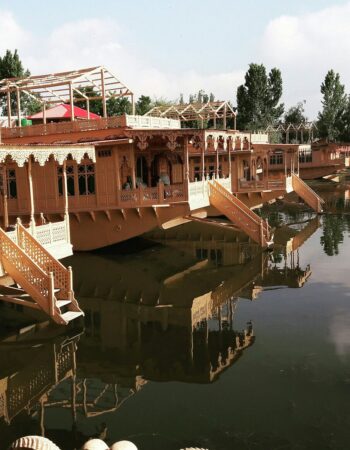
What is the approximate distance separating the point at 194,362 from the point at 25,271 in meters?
4.51

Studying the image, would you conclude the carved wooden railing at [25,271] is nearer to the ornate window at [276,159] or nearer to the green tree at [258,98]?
the ornate window at [276,159]

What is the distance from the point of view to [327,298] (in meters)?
14.4

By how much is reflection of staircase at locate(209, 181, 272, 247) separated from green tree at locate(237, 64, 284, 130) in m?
38.6

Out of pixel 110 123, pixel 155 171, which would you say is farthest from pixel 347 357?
pixel 155 171

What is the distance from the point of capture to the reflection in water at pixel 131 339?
892 cm

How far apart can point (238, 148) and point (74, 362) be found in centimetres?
2106

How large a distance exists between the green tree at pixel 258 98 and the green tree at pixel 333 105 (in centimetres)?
662

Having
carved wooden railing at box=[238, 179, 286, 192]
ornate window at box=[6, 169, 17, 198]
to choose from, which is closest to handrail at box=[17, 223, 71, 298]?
ornate window at box=[6, 169, 17, 198]

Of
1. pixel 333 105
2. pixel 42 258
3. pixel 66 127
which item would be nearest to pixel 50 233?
pixel 42 258

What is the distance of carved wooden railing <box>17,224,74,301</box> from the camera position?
12094mm

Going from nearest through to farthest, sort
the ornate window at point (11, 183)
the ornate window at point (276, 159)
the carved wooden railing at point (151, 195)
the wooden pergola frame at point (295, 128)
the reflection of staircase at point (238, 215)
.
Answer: the carved wooden railing at point (151, 195) → the ornate window at point (11, 183) → the reflection of staircase at point (238, 215) → the ornate window at point (276, 159) → the wooden pergola frame at point (295, 128)

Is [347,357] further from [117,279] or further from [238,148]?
[238,148]

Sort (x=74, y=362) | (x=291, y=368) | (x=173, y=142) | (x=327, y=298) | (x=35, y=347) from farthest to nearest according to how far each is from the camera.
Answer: (x=173, y=142) → (x=327, y=298) → (x=35, y=347) → (x=74, y=362) → (x=291, y=368)

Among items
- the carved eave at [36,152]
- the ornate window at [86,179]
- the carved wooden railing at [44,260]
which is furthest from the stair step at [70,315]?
the ornate window at [86,179]
